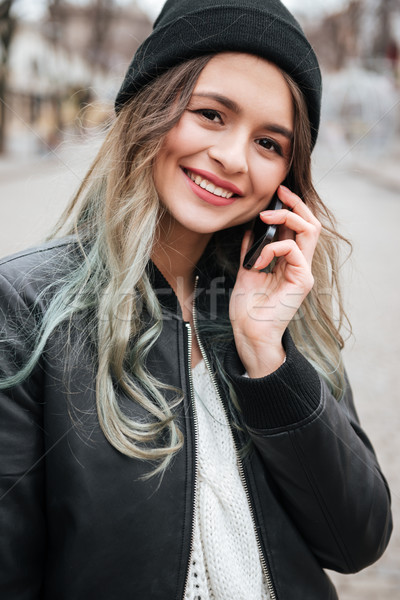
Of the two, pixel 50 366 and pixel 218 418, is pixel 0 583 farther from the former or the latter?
pixel 218 418

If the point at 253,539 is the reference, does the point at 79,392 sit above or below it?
above

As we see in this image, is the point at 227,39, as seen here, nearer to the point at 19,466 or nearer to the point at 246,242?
the point at 246,242

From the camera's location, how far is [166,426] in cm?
146

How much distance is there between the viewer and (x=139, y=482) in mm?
1364

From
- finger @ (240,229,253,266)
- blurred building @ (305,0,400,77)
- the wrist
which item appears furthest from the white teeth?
blurred building @ (305,0,400,77)

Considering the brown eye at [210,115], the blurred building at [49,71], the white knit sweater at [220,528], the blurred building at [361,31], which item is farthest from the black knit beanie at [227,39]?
the blurred building at [49,71]

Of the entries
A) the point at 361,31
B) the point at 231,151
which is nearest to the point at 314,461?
the point at 231,151

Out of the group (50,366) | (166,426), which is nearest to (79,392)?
(50,366)

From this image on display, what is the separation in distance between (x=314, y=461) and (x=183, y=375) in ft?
1.37

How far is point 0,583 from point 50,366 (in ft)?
1.61

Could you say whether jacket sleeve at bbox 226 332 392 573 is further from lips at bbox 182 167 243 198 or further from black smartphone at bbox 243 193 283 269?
lips at bbox 182 167 243 198

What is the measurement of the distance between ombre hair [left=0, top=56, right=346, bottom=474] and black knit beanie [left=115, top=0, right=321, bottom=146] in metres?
0.04

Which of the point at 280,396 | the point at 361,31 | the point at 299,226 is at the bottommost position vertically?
the point at 280,396

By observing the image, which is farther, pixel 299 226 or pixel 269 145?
pixel 299 226
